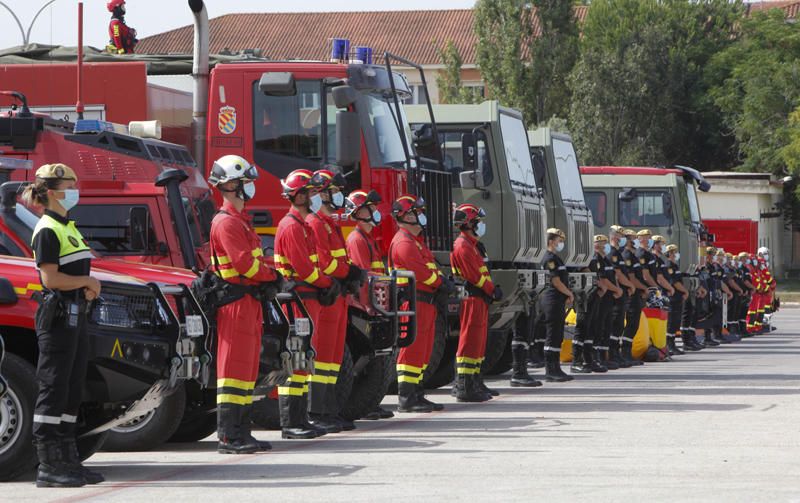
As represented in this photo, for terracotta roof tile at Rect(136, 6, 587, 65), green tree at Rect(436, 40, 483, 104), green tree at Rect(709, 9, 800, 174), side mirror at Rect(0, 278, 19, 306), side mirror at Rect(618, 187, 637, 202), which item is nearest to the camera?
side mirror at Rect(0, 278, 19, 306)

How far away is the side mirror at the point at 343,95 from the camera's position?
1527 cm

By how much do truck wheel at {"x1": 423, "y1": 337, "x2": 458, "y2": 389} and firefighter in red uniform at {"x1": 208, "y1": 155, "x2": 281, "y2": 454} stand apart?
747cm

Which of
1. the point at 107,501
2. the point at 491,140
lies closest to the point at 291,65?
the point at 491,140

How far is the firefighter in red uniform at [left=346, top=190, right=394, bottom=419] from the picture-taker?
589 inches

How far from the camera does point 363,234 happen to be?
1508 centimetres

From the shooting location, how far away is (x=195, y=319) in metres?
11.2

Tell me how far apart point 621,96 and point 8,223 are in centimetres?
6402

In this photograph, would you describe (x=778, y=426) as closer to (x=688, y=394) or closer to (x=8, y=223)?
(x=688, y=394)

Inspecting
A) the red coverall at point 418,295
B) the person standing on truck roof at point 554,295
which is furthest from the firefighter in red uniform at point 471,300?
the person standing on truck roof at point 554,295

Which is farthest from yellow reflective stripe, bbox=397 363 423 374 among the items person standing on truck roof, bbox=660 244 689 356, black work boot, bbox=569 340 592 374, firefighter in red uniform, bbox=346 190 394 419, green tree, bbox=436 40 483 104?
green tree, bbox=436 40 483 104

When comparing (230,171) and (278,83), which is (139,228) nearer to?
(230,171)

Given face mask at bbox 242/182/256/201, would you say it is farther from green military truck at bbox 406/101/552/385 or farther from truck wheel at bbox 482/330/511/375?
truck wheel at bbox 482/330/511/375

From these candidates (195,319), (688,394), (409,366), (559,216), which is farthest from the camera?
(559,216)

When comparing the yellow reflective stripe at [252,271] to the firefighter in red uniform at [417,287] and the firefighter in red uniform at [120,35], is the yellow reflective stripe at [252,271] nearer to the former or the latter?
the firefighter in red uniform at [417,287]
